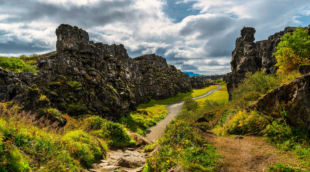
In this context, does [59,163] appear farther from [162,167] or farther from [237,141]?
[237,141]

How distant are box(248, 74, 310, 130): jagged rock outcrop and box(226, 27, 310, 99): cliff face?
40.1m

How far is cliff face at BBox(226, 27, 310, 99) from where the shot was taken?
4584 centimetres

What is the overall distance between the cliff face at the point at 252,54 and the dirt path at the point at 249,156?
43610mm

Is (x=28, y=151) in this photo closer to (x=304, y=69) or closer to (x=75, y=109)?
(x=75, y=109)

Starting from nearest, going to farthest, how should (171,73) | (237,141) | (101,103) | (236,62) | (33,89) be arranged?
(237,141)
(33,89)
(101,103)
(236,62)
(171,73)

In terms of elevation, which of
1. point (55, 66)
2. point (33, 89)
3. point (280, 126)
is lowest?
point (280, 126)

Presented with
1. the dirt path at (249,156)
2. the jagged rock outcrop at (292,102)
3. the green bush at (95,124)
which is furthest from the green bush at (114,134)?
the jagged rock outcrop at (292,102)

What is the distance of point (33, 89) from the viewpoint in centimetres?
1521

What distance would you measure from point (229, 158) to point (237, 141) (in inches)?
134

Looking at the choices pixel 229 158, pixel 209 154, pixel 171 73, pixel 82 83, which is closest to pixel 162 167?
pixel 209 154

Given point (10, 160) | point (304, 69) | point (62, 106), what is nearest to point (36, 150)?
point (10, 160)

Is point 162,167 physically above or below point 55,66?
below

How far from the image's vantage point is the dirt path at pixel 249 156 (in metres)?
6.84

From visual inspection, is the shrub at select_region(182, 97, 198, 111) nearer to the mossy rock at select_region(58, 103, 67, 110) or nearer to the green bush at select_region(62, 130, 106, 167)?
the mossy rock at select_region(58, 103, 67, 110)
